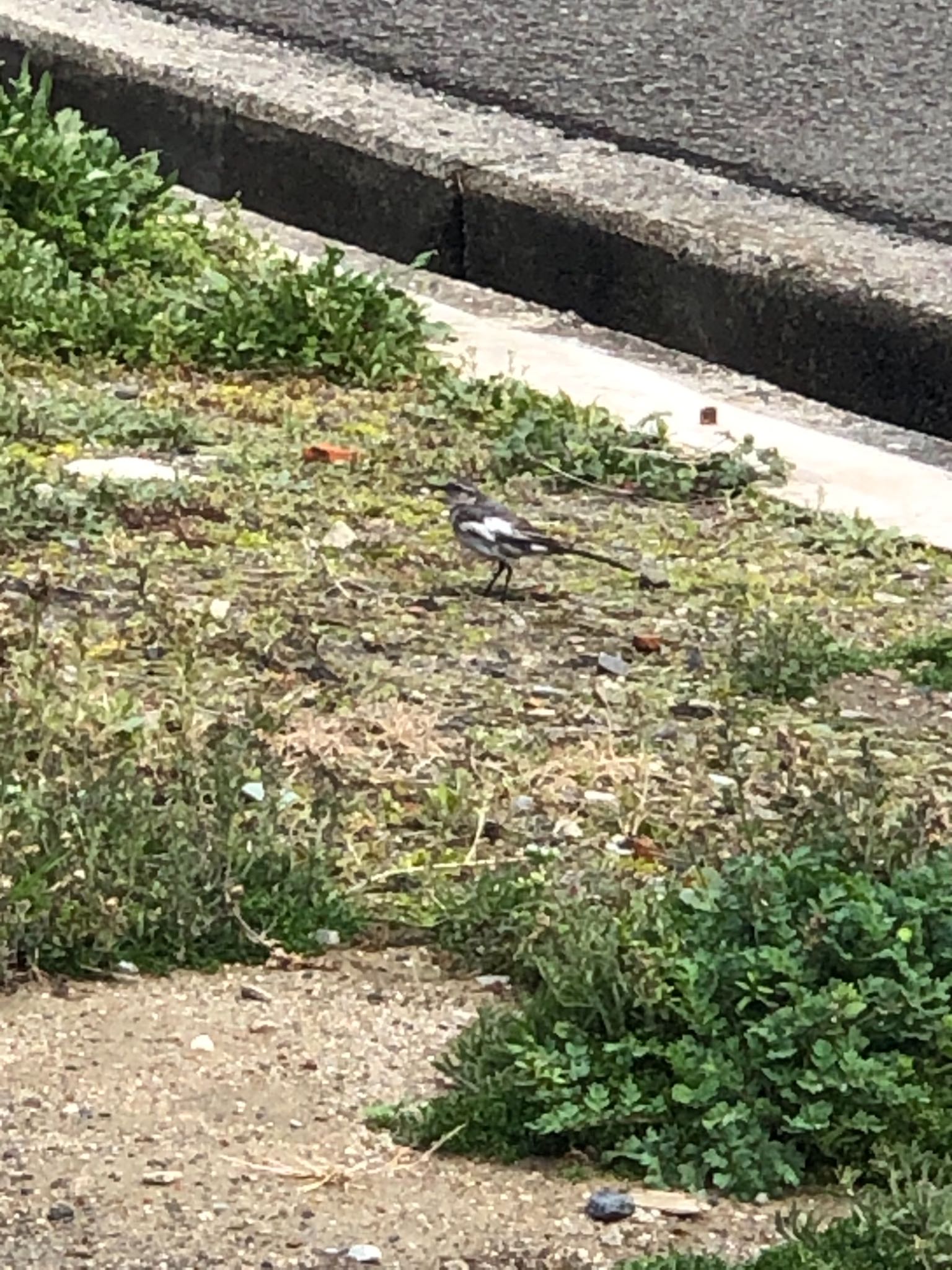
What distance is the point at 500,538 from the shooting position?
4.55 meters

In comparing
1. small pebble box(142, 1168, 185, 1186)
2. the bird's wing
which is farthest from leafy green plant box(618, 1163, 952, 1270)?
the bird's wing

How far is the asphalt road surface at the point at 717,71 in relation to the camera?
22.5 ft

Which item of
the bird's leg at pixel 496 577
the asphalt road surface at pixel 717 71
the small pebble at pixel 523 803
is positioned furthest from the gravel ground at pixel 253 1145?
the asphalt road surface at pixel 717 71

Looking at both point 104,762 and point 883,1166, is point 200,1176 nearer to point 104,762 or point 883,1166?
point 883,1166

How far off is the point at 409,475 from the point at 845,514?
746 mm

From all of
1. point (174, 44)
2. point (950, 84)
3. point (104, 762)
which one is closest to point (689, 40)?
point (950, 84)

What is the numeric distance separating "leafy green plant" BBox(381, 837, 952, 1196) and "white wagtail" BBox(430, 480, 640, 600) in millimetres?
1484

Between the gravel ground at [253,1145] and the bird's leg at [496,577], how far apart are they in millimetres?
1307

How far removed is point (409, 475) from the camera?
514cm

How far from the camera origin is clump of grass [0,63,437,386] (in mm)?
5605

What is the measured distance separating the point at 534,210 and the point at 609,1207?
3.82 meters

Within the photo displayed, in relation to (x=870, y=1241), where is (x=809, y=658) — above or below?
below

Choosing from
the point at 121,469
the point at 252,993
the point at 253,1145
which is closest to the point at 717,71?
the point at 121,469

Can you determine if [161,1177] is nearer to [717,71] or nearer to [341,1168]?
[341,1168]
